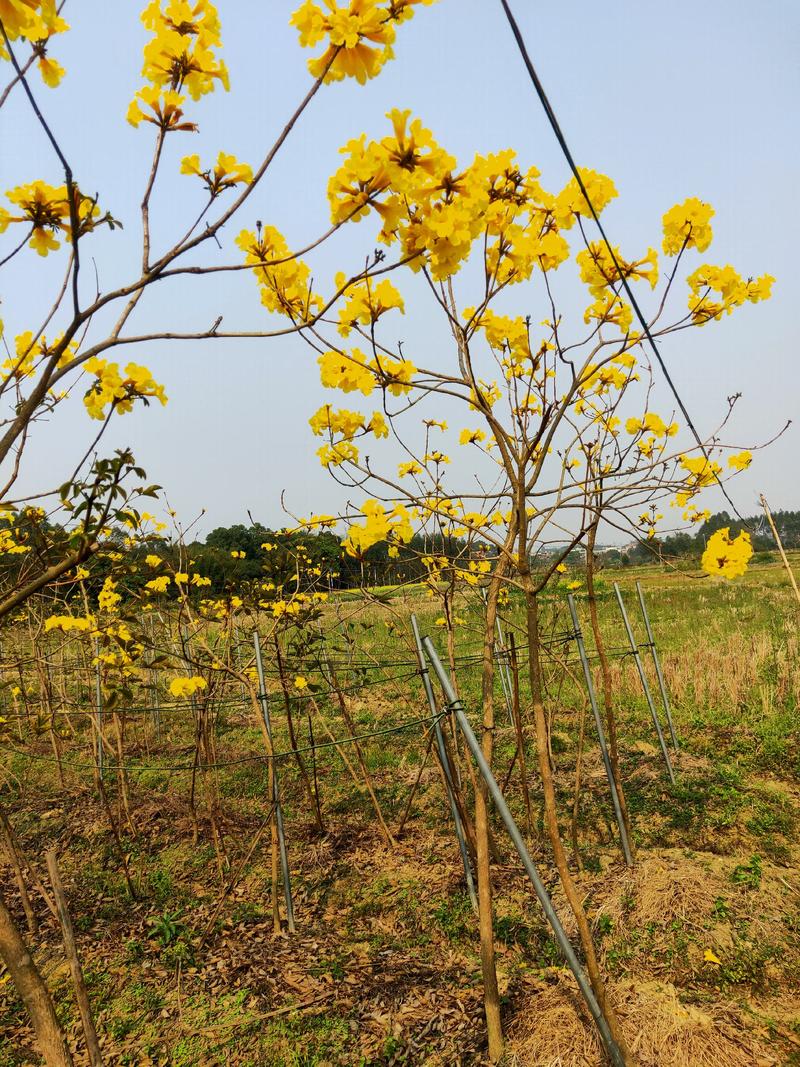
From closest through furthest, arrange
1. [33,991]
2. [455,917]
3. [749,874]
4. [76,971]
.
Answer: [33,991]
[76,971]
[455,917]
[749,874]

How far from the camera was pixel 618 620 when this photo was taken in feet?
41.7

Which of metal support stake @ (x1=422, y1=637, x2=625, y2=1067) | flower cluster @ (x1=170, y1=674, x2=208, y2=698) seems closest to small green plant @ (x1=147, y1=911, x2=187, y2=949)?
flower cluster @ (x1=170, y1=674, x2=208, y2=698)

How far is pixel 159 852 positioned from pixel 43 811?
1568 mm

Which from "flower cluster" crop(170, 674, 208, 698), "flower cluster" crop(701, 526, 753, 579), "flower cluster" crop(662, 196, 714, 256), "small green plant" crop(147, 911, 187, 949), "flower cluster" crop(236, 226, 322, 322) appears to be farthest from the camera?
"small green plant" crop(147, 911, 187, 949)

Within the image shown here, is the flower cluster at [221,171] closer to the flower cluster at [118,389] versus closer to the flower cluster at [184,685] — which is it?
the flower cluster at [118,389]

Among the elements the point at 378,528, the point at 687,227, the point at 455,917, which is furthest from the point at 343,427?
the point at 455,917

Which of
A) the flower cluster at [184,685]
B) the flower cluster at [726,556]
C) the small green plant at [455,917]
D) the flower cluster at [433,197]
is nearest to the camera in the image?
the flower cluster at [433,197]

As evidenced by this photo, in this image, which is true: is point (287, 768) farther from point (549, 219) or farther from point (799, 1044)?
point (549, 219)

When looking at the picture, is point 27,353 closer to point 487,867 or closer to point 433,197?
point 433,197

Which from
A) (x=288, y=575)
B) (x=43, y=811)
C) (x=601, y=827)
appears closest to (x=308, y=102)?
(x=288, y=575)

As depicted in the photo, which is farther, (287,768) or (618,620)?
→ (618,620)

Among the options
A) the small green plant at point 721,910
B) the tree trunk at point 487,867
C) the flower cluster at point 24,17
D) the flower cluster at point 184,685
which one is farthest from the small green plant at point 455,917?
the flower cluster at point 24,17

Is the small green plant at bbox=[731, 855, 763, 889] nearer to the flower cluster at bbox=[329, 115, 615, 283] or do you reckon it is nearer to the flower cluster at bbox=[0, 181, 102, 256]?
the flower cluster at bbox=[329, 115, 615, 283]

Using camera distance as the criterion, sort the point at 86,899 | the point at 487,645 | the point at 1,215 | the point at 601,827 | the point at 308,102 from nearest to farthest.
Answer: the point at 308,102 → the point at 1,215 → the point at 487,645 → the point at 86,899 → the point at 601,827
